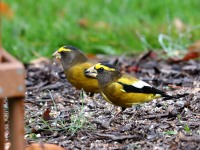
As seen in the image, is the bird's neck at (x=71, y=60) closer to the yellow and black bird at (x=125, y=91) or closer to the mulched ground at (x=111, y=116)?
the mulched ground at (x=111, y=116)

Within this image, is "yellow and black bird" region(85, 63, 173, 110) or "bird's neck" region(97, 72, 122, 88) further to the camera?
"bird's neck" region(97, 72, 122, 88)

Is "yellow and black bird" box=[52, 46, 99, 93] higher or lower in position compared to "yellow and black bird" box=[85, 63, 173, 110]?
higher

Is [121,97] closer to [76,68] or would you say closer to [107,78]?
[107,78]

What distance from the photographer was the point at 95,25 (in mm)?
10820

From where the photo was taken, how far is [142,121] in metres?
5.50

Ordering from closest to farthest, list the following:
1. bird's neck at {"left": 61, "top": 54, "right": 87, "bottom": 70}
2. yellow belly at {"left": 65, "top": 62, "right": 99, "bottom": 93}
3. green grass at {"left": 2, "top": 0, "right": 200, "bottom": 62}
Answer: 1. yellow belly at {"left": 65, "top": 62, "right": 99, "bottom": 93}
2. bird's neck at {"left": 61, "top": 54, "right": 87, "bottom": 70}
3. green grass at {"left": 2, "top": 0, "right": 200, "bottom": 62}

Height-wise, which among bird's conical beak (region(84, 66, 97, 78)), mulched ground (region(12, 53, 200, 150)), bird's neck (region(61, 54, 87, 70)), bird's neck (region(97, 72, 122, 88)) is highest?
bird's neck (region(61, 54, 87, 70))

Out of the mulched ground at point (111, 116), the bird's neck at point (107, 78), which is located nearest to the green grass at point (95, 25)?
the mulched ground at point (111, 116)

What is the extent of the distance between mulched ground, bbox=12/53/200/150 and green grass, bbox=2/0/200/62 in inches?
84.0

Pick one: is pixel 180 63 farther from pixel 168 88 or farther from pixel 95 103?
pixel 95 103

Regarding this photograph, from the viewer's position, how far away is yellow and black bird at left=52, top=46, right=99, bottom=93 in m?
6.78

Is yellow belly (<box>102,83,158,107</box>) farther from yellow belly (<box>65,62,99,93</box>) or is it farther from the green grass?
the green grass

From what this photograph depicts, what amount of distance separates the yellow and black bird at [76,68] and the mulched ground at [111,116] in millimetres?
118

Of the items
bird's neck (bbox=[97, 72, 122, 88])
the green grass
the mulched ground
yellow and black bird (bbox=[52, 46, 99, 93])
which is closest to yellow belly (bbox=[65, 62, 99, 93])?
yellow and black bird (bbox=[52, 46, 99, 93])
